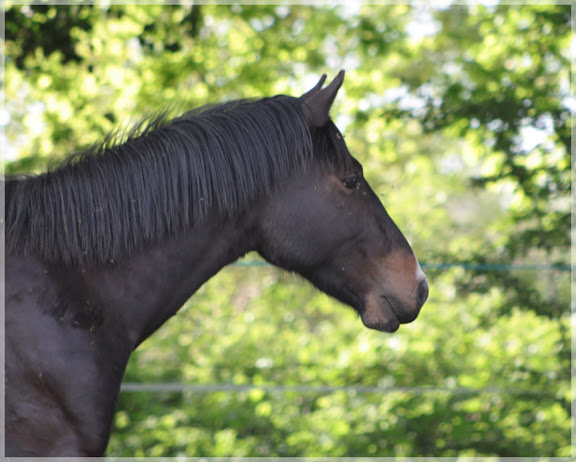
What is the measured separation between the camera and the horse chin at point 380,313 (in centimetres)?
199

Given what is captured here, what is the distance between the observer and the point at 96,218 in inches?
66.5

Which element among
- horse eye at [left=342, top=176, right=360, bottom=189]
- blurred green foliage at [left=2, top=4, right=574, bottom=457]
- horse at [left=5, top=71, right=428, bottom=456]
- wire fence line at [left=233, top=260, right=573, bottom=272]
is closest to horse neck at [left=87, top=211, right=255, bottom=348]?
horse at [left=5, top=71, right=428, bottom=456]

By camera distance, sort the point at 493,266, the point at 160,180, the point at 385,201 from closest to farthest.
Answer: the point at 160,180 → the point at 493,266 → the point at 385,201

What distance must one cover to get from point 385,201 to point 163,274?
15.5ft

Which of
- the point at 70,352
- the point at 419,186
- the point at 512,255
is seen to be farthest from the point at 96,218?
the point at 419,186

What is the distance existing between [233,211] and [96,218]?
44 cm

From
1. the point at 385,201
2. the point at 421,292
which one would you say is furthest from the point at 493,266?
the point at 385,201

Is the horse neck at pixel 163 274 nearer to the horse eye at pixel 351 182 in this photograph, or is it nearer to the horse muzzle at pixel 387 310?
the horse eye at pixel 351 182

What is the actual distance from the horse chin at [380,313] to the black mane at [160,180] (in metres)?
0.51

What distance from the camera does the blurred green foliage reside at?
157 inches

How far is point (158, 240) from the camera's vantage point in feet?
5.77

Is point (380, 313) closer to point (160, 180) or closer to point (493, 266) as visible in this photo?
point (160, 180)

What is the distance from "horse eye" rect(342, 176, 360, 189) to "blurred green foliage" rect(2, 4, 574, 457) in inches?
89.3

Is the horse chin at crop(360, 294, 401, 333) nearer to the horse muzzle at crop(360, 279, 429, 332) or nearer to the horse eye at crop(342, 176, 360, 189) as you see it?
the horse muzzle at crop(360, 279, 429, 332)
